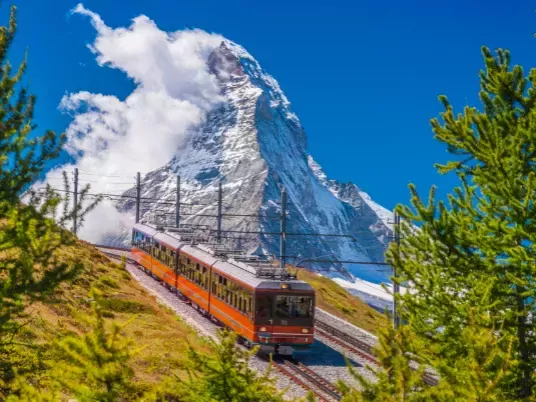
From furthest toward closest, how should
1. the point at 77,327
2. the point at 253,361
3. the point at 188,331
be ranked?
1. the point at 188,331
2. the point at 253,361
3. the point at 77,327

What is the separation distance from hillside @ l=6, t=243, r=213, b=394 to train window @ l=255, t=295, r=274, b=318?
8.15 feet

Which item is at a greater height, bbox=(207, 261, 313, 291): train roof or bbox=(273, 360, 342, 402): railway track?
bbox=(207, 261, 313, 291): train roof

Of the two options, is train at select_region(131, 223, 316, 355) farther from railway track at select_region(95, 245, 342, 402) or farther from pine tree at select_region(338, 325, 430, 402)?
pine tree at select_region(338, 325, 430, 402)

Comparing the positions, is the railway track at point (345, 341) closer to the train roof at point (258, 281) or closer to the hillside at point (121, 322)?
the train roof at point (258, 281)

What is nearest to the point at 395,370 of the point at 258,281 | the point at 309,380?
the point at 309,380

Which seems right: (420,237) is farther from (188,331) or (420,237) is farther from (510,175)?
(188,331)

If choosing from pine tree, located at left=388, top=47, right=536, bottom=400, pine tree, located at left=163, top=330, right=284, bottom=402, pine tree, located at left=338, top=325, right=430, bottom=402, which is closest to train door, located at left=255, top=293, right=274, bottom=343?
pine tree, located at left=388, top=47, right=536, bottom=400

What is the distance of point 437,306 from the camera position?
12742 millimetres

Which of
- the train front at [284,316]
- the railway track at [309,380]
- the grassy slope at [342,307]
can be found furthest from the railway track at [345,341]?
the grassy slope at [342,307]

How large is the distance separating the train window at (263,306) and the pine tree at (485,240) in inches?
455

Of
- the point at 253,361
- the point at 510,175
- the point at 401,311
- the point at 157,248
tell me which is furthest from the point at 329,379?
the point at 157,248

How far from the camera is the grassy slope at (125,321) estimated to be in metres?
19.1

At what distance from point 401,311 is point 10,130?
330 inches

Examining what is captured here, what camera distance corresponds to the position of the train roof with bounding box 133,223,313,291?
25.1 meters
